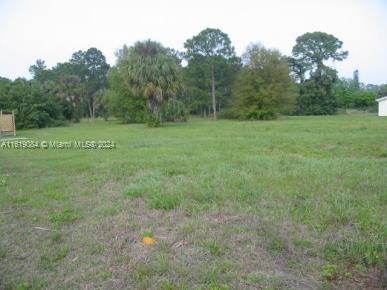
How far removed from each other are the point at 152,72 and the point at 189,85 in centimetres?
1980

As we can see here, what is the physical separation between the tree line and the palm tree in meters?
0.07

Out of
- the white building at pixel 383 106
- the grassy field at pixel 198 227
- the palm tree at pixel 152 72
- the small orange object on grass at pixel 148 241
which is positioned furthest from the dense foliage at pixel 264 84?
the small orange object on grass at pixel 148 241

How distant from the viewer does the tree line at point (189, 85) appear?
79.6 feet

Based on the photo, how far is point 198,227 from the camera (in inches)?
153

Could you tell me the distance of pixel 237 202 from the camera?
473 centimetres

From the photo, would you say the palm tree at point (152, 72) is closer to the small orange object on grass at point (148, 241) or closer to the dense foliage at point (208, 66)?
the dense foliage at point (208, 66)

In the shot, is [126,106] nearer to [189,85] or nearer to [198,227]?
[189,85]

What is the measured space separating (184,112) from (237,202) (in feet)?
76.5

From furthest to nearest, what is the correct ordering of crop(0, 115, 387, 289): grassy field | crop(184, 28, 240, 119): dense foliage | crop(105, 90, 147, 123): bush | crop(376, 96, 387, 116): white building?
crop(184, 28, 240, 119): dense foliage
crop(376, 96, 387, 116): white building
crop(105, 90, 147, 123): bush
crop(0, 115, 387, 289): grassy field

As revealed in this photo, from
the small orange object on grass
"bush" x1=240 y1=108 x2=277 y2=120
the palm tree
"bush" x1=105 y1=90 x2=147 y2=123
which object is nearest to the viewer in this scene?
the small orange object on grass

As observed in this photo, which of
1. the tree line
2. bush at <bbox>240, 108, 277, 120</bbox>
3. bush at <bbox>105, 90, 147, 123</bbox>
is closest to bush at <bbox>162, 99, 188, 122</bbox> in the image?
the tree line

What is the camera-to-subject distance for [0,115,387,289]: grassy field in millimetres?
2887

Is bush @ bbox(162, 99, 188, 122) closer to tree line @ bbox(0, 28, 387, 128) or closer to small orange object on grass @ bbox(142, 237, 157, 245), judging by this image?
tree line @ bbox(0, 28, 387, 128)

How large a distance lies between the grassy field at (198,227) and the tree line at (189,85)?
17944 millimetres
